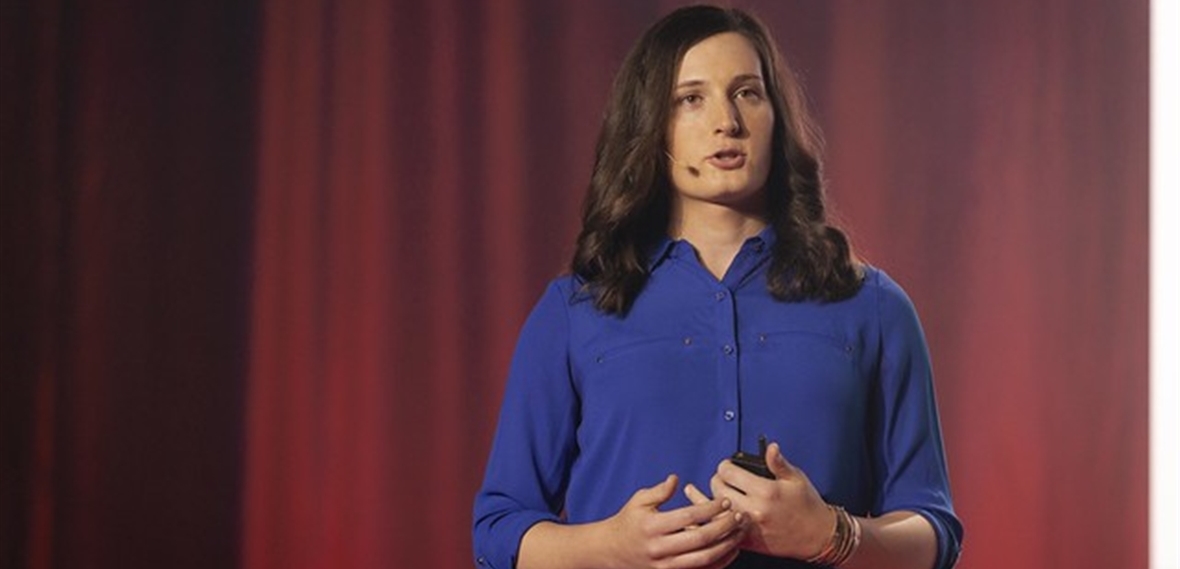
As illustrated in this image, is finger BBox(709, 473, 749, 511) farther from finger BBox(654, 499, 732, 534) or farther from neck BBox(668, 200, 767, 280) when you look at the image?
neck BBox(668, 200, 767, 280)

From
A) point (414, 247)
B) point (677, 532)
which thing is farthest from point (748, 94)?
point (414, 247)

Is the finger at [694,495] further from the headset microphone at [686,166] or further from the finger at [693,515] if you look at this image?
the headset microphone at [686,166]

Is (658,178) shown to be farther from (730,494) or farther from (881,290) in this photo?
(730,494)

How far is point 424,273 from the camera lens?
9.41 ft

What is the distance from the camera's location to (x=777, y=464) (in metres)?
1.31

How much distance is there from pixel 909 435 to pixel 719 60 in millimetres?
389

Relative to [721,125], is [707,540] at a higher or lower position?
lower

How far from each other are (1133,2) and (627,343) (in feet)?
5.63

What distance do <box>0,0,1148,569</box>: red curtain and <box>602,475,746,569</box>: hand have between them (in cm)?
152

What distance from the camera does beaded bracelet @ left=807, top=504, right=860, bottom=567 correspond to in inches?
53.2

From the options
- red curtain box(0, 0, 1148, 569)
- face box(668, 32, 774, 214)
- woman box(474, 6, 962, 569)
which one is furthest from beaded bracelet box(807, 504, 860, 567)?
Answer: red curtain box(0, 0, 1148, 569)

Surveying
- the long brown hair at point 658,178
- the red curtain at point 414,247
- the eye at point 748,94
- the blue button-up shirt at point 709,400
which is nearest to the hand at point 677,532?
the blue button-up shirt at point 709,400

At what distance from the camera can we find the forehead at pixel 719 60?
1.55m

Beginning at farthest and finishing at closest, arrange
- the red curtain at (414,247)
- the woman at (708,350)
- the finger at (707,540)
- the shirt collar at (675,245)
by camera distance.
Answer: the red curtain at (414,247) → the shirt collar at (675,245) → the woman at (708,350) → the finger at (707,540)
